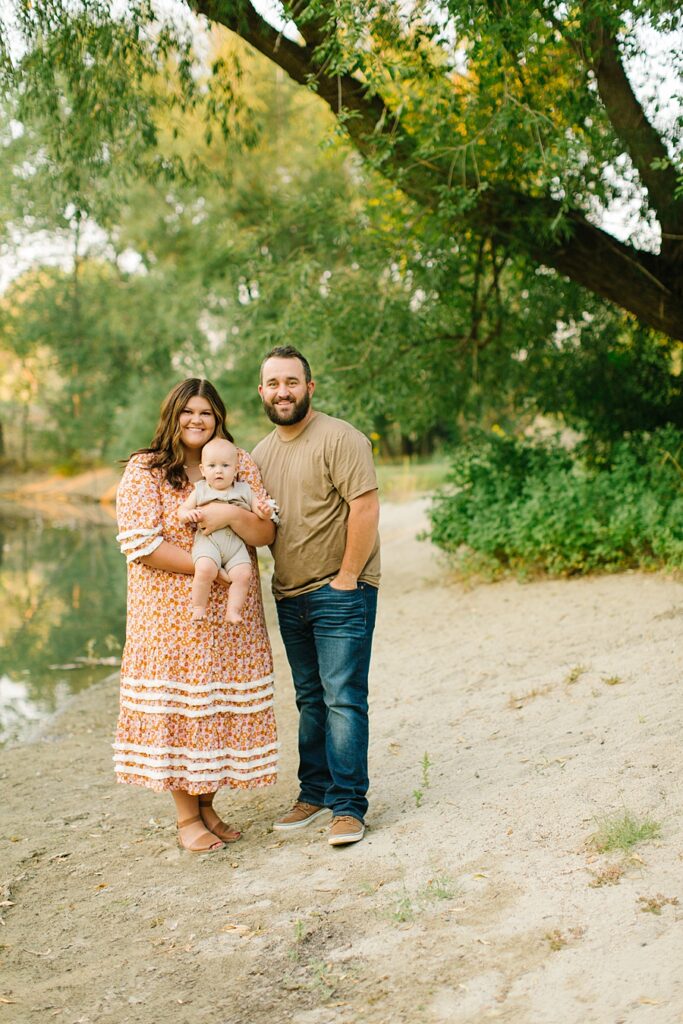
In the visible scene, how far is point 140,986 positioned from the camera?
3508mm

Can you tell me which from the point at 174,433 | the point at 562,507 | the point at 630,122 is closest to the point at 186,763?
the point at 174,433

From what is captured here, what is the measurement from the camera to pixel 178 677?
4367mm

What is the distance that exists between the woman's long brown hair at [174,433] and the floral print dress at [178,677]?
0.04 metres

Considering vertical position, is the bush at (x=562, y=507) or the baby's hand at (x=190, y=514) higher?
the baby's hand at (x=190, y=514)

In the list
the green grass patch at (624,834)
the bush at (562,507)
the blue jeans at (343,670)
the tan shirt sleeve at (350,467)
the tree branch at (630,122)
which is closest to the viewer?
the green grass patch at (624,834)

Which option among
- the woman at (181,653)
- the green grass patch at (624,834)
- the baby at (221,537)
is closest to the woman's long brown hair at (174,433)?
the woman at (181,653)

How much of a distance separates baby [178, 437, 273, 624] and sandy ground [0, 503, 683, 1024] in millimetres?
1171

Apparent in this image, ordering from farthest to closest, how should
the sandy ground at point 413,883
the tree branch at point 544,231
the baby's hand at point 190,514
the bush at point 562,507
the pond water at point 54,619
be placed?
the pond water at point 54,619, the bush at point 562,507, the tree branch at point 544,231, the baby's hand at point 190,514, the sandy ground at point 413,883

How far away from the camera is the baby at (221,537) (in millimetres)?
4191

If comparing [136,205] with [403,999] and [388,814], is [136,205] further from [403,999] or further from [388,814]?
[403,999]

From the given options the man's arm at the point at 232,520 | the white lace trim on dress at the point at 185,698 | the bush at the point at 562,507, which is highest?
the man's arm at the point at 232,520

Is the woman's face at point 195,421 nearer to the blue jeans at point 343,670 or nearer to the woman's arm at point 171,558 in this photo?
the woman's arm at point 171,558

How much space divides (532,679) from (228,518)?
118 inches

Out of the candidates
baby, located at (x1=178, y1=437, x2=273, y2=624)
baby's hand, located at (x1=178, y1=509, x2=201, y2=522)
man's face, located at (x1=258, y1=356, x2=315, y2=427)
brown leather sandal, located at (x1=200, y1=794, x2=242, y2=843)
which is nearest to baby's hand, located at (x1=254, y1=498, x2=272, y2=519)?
baby, located at (x1=178, y1=437, x2=273, y2=624)
